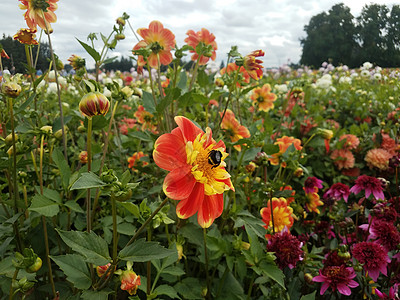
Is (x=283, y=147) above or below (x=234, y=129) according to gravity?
below

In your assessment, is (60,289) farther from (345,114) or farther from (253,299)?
(345,114)

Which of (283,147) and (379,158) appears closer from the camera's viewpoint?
(283,147)

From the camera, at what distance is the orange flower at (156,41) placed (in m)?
1.20

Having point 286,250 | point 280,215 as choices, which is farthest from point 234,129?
point 286,250

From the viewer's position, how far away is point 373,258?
1.06 metres

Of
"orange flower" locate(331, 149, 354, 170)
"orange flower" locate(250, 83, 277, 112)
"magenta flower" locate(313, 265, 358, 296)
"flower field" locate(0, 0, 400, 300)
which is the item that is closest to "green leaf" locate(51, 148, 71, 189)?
"flower field" locate(0, 0, 400, 300)

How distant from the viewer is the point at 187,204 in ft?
2.13

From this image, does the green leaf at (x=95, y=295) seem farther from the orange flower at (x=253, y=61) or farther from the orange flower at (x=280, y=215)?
the orange flower at (x=253, y=61)

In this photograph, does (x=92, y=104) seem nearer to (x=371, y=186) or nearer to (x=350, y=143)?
(x=371, y=186)

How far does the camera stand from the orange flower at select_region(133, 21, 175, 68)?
120cm

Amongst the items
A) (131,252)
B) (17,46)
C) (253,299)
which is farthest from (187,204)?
(17,46)

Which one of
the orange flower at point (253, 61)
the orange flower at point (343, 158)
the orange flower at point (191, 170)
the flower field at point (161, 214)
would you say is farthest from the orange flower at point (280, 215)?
the orange flower at point (343, 158)

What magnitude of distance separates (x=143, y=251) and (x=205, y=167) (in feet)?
0.71

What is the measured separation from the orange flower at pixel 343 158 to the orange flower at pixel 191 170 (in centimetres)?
167
